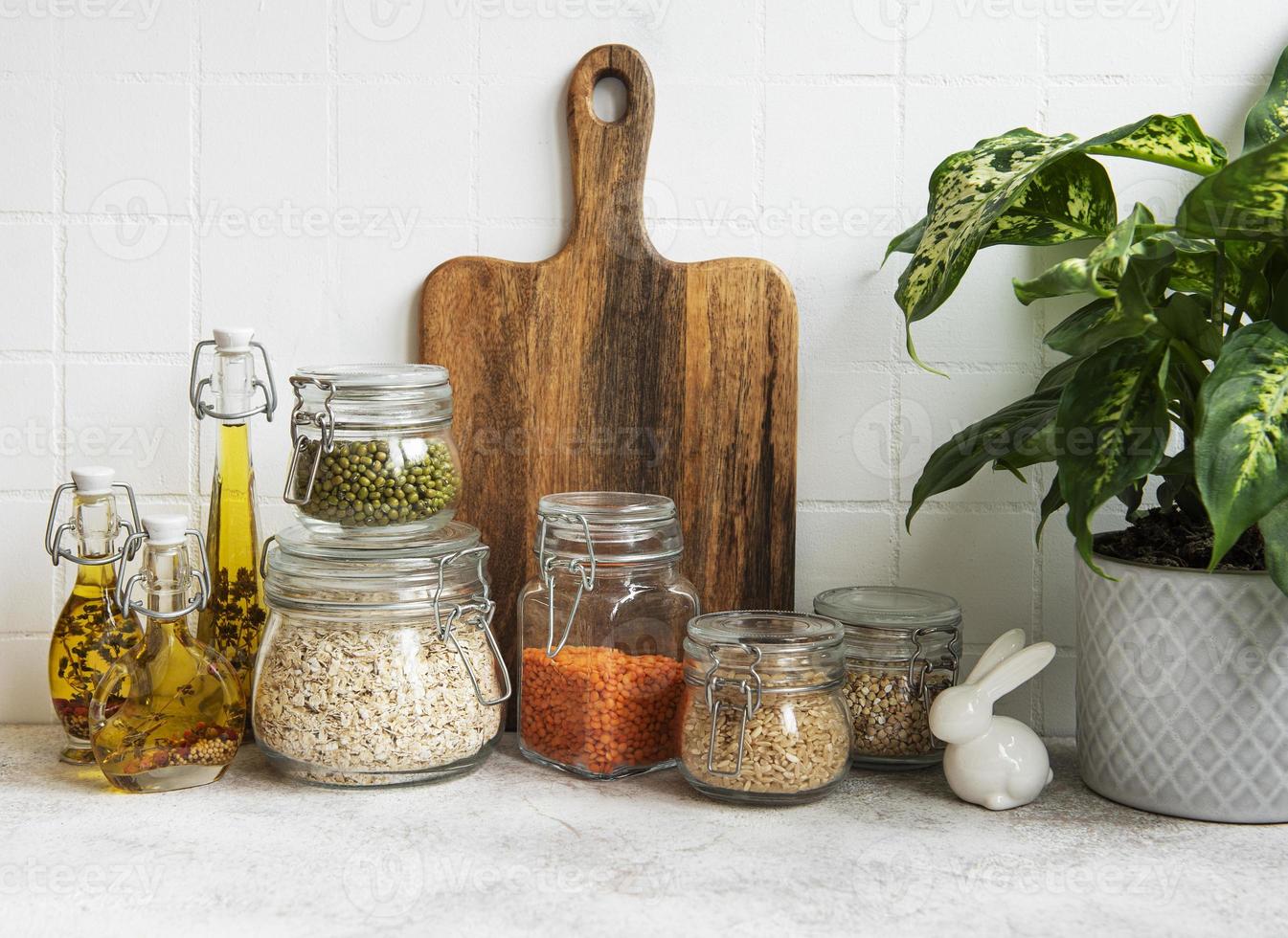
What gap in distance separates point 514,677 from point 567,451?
0.72 feet

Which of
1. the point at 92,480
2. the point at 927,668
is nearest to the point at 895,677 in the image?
the point at 927,668

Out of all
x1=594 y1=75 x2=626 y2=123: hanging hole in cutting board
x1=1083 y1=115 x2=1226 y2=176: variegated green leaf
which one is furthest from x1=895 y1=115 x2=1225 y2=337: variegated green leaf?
x1=594 y1=75 x2=626 y2=123: hanging hole in cutting board

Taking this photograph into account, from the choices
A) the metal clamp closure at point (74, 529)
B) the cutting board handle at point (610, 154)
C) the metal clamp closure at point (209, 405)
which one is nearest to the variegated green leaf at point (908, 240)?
the cutting board handle at point (610, 154)

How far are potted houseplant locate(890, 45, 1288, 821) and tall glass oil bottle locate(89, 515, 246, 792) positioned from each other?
0.59 meters

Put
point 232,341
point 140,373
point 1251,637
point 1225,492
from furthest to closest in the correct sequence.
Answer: point 140,373, point 232,341, point 1251,637, point 1225,492

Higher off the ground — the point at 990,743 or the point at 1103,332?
the point at 1103,332

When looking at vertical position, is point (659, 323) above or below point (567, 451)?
above

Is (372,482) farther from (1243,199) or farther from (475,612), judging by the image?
(1243,199)

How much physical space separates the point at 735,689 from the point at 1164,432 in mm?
356

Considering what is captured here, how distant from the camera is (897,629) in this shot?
3.18 feet

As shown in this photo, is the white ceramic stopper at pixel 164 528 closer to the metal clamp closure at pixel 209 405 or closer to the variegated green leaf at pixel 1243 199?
the metal clamp closure at pixel 209 405

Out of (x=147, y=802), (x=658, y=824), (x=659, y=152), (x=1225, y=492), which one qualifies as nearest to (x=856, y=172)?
(x=659, y=152)

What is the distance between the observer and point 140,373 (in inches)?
43.0

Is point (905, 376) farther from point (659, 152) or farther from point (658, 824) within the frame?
point (658, 824)
